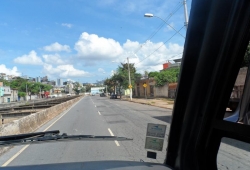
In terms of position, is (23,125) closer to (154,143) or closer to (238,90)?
(154,143)

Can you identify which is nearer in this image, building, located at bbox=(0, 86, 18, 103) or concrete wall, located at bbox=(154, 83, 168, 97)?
concrete wall, located at bbox=(154, 83, 168, 97)

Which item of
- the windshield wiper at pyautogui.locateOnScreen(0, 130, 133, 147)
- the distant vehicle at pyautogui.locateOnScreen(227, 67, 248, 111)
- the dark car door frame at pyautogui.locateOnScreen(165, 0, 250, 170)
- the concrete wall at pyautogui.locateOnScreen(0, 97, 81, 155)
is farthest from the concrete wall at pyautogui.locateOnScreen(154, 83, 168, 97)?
the distant vehicle at pyautogui.locateOnScreen(227, 67, 248, 111)

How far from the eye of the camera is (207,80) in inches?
80.4

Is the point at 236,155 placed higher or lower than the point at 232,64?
lower

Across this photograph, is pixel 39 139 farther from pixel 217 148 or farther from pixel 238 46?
pixel 238 46

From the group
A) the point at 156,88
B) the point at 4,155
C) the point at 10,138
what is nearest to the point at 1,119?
the point at 4,155

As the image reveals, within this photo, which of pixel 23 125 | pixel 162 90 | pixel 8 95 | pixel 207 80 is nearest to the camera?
pixel 207 80

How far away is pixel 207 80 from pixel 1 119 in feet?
85.0

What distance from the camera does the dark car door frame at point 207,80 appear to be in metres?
1.79

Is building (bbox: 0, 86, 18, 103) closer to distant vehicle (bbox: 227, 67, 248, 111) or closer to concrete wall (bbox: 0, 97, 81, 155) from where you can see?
concrete wall (bbox: 0, 97, 81, 155)

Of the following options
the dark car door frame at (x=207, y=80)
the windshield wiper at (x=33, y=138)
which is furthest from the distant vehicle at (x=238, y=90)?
the windshield wiper at (x=33, y=138)

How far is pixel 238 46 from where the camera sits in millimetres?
1803

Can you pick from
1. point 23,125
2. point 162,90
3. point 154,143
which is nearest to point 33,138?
point 154,143

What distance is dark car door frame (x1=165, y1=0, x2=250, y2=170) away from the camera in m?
1.79
